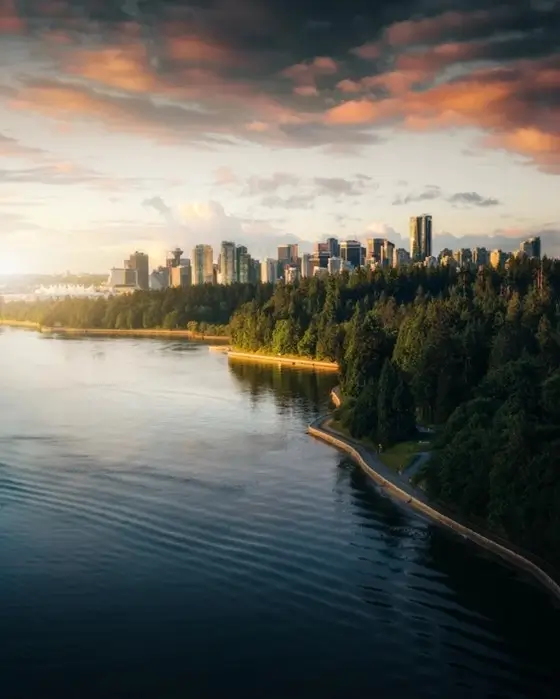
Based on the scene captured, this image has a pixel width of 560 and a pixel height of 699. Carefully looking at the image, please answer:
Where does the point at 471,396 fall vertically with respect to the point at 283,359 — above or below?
above

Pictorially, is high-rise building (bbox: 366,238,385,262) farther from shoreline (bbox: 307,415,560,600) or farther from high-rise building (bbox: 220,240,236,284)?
shoreline (bbox: 307,415,560,600)

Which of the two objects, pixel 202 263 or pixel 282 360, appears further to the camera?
pixel 202 263

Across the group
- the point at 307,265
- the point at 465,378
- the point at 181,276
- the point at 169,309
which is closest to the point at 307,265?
the point at 307,265

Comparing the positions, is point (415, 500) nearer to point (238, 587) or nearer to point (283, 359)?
point (238, 587)

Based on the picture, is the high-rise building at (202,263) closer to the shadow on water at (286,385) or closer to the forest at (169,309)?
the forest at (169,309)

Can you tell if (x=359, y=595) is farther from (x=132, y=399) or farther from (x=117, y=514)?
(x=132, y=399)

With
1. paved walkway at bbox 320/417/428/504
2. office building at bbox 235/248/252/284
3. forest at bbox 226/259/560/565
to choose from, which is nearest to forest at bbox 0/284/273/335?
forest at bbox 226/259/560/565
